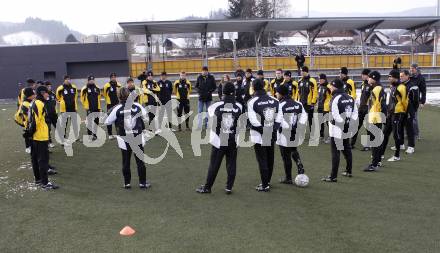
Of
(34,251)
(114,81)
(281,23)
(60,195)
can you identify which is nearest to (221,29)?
(281,23)

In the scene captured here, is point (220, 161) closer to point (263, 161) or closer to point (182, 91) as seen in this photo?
point (263, 161)

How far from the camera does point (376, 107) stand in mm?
9148

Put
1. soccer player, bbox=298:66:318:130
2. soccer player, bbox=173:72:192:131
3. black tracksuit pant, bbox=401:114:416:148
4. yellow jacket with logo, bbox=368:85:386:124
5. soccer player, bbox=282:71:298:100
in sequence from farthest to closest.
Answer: soccer player, bbox=173:72:192:131
soccer player, bbox=298:66:318:130
soccer player, bbox=282:71:298:100
black tracksuit pant, bbox=401:114:416:148
yellow jacket with logo, bbox=368:85:386:124

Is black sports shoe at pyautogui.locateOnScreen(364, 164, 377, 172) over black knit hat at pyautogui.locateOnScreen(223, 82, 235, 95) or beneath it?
beneath

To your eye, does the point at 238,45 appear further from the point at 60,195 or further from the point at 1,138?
the point at 60,195

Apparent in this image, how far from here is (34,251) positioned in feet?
18.2

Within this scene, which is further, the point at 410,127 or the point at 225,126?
the point at 410,127

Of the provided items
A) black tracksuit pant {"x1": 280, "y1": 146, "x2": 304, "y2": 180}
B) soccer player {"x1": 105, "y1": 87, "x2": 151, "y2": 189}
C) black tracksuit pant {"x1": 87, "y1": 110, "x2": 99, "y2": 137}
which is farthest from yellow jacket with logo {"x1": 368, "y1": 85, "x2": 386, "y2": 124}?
black tracksuit pant {"x1": 87, "y1": 110, "x2": 99, "y2": 137}

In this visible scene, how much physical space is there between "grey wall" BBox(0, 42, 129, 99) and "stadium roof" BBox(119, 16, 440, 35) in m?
2.70

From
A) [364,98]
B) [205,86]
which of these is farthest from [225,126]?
[205,86]

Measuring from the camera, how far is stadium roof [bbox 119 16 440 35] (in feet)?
88.9

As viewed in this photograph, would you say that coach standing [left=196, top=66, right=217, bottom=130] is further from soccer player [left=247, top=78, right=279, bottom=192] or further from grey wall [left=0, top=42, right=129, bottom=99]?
grey wall [left=0, top=42, right=129, bottom=99]

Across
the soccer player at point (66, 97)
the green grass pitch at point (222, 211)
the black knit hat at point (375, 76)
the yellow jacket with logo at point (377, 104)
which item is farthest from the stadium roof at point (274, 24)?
the yellow jacket with logo at point (377, 104)

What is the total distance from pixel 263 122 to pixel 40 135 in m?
4.26
